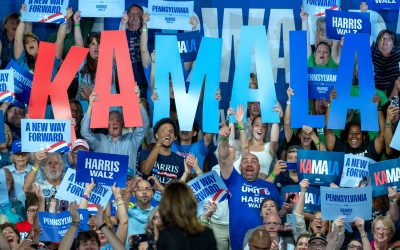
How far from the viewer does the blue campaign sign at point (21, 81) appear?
555 inches

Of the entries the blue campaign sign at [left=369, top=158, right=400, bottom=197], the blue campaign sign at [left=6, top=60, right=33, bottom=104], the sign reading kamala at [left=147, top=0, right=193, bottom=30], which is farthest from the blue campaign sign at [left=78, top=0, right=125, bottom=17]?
the blue campaign sign at [left=369, top=158, right=400, bottom=197]

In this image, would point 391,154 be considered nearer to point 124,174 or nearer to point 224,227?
point 224,227

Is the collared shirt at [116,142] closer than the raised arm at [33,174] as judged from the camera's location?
No

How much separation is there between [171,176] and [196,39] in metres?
1.81

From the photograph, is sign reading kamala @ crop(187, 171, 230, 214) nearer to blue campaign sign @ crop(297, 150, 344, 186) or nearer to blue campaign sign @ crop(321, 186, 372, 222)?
blue campaign sign @ crop(297, 150, 344, 186)

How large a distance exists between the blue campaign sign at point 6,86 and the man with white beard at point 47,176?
89cm

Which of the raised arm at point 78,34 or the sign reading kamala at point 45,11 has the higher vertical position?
the sign reading kamala at point 45,11

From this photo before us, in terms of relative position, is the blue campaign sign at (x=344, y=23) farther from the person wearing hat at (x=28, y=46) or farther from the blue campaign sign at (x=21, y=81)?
the blue campaign sign at (x=21, y=81)

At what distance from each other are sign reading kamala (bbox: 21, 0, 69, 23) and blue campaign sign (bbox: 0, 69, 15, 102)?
810 mm

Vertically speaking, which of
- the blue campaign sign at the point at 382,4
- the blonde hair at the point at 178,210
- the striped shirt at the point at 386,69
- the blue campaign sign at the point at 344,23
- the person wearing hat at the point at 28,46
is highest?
the blue campaign sign at the point at 382,4

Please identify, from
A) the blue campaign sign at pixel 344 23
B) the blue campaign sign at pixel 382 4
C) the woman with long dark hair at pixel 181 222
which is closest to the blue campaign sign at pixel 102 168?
the blue campaign sign at pixel 344 23

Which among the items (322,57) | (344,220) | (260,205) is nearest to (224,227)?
(260,205)

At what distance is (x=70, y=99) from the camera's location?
1436 centimetres

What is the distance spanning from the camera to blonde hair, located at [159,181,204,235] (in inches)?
329
